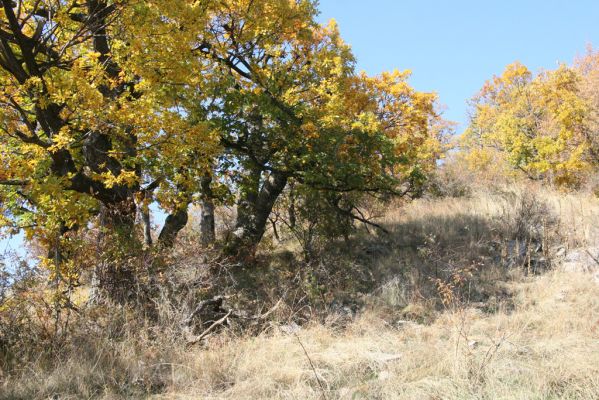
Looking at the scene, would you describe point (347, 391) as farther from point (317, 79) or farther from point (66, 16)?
point (317, 79)

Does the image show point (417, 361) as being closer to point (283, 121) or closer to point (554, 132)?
point (283, 121)

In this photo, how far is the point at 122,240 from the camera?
7.45 meters

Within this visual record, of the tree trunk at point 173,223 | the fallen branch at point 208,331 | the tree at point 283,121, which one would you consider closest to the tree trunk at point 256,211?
the tree at point 283,121

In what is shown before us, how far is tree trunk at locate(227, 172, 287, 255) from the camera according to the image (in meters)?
11.2

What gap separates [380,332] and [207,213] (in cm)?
594

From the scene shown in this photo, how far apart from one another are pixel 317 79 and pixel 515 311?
6.75 meters

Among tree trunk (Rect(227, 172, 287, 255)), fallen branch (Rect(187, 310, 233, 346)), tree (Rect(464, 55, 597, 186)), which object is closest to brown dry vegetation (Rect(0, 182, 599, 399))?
fallen branch (Rect(187, 310, 233, 346))

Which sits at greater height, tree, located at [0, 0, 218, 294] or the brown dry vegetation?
tree, located at [0, 0, 218, 294]

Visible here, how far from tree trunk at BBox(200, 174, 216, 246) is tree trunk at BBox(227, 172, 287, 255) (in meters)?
0.59

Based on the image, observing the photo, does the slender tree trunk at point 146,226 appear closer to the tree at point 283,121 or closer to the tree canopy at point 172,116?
the tree canopy at point 172,116

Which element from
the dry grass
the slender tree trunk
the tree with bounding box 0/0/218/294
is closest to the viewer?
the dry grass

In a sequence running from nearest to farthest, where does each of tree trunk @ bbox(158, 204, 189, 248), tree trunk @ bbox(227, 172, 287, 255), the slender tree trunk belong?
1. the slender tree trunk
2. tree trunk @ bbox(158, 204, 189, 248)
3. tree trunk @ bbox(227, 172, 287, 255)

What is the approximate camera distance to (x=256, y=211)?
1158 centimetres

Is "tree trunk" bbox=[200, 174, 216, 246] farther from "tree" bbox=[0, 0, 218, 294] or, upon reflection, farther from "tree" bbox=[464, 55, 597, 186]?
"tree" bbox=[464, 55, 597, 186]
